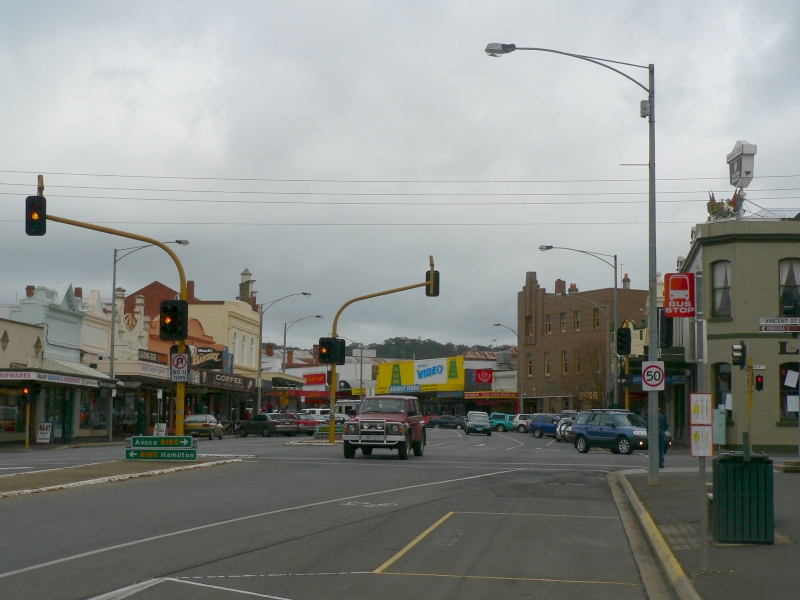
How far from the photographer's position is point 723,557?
10.9 meters

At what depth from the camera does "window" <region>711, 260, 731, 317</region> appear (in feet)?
127

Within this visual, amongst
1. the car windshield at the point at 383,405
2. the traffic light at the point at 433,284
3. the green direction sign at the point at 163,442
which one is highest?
the traffic light at the point at 433,284

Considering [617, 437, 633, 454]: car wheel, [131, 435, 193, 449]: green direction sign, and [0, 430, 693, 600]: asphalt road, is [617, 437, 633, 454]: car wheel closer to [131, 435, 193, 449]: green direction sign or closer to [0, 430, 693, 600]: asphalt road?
[0, 430, 693, 600]: asphalt road

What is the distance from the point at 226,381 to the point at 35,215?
46992 mm

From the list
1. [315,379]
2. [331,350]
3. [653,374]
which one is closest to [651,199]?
[653,374]

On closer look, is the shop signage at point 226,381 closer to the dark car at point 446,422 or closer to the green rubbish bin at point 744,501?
the dark car at point 446,422

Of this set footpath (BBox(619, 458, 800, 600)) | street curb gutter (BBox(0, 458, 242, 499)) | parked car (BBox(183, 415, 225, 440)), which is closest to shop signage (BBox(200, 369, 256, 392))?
parked car (BBox(183, 415, 225, 440))

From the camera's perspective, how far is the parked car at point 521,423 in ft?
235

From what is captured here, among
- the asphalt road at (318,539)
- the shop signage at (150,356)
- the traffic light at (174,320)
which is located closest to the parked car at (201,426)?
the shop signage at (150,356)

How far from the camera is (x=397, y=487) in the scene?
2034 centimetres

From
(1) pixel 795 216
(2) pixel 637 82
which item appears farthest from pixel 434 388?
(2) pixel 637 82

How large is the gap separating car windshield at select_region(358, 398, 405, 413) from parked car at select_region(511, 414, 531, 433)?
42.4 meters

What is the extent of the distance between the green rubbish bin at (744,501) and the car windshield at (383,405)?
18512 millimetres

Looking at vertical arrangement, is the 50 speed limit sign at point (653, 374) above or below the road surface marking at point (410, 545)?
above
